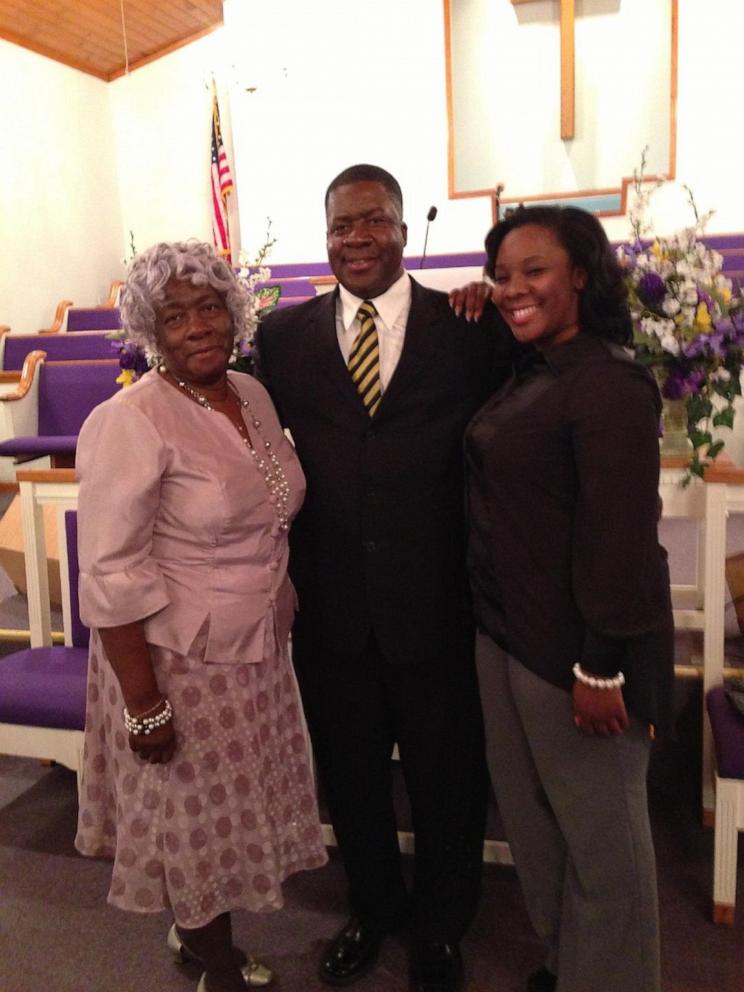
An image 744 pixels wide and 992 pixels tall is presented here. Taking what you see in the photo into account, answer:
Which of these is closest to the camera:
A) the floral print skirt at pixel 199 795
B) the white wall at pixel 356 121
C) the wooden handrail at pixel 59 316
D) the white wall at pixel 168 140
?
the floral print skirt at pixel 199 795

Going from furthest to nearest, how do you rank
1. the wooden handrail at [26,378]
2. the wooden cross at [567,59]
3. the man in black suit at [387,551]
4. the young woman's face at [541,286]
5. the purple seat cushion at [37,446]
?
the wooden cross at [567,59]
the wooden handrail at [26,378]
the purple seat cushion at [37,446]
the man in black suit at [387,551]
the young woman's face at [541,286]

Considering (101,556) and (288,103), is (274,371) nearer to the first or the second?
(101,556)

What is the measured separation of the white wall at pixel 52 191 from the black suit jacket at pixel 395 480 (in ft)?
20.5

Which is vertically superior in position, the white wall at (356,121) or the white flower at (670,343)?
the white wall at (356,121)

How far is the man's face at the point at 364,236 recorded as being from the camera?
156cm

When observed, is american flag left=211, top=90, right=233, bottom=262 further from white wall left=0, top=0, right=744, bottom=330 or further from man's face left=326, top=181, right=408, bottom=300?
man's face left=326, top=181, right=408, bottom=300

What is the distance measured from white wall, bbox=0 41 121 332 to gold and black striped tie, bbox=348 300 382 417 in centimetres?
625

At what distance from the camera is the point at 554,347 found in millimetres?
1346

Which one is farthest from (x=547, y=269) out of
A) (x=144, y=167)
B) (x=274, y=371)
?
(x=144, y=167)

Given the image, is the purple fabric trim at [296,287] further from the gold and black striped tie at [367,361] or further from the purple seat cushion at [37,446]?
the gold and black striped tie at [367,361]

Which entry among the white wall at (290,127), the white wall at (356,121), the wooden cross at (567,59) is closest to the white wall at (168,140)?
the white wall at (290,127)

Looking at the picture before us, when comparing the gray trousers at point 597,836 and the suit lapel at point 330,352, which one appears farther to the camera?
the suit lapel at point 330,352

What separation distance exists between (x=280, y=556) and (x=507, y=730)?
1.63 feet

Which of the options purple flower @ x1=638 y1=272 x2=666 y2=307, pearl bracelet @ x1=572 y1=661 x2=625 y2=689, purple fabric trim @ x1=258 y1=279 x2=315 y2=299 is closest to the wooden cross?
purple fabric trim @ x1=258 y1=279 x2=315 y2=299
